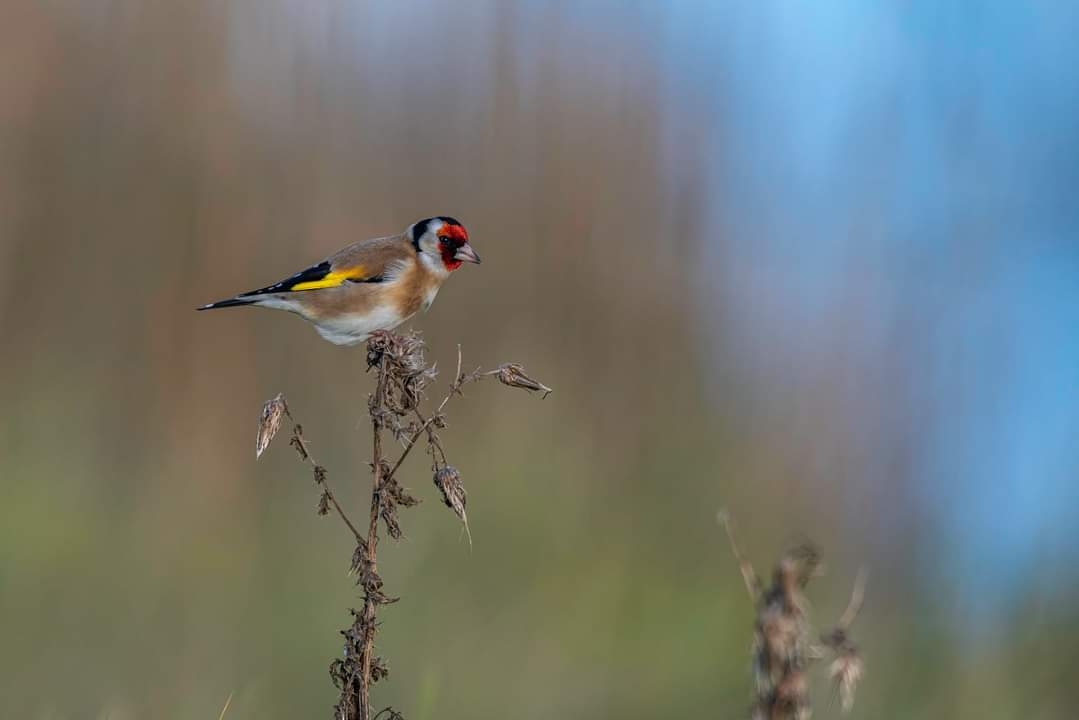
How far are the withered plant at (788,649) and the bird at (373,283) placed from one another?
2.82 metres

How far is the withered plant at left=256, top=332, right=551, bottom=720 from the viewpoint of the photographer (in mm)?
2061

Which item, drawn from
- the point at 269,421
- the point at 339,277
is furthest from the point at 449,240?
the point at 269,421

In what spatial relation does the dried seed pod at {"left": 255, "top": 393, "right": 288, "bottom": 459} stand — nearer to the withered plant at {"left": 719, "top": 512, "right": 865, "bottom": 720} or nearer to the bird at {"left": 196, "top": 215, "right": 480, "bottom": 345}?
the withered plant at {"left": 719, "top": 512, "right": 865, "bottom": 720}

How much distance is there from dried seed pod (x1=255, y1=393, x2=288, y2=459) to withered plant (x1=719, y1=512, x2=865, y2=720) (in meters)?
0.96

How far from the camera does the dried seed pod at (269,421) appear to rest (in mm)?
2164

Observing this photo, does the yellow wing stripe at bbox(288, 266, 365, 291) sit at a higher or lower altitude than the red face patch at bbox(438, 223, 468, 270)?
lower

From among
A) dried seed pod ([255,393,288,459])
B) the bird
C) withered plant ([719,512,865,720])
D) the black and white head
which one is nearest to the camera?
withered plant ([719,512,865,720])

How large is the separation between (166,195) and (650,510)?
302 cm

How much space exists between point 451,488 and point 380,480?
0.13 m

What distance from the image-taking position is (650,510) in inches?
245

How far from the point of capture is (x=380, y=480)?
7.16 ft

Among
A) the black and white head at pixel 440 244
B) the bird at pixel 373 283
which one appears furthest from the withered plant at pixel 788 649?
the black and white head at pixel 440 244

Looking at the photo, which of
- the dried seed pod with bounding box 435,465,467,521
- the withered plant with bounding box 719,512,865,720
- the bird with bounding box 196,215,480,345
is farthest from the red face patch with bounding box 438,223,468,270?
the withered plant with bounding box 719,512,865,720

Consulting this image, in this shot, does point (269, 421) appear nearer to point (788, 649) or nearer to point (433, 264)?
point (788, 649)
